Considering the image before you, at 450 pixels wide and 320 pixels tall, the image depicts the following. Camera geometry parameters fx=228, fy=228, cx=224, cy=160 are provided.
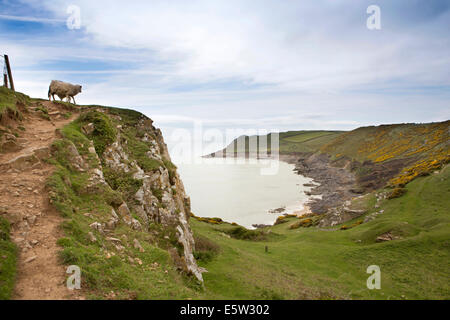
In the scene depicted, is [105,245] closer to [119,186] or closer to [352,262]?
[119,186]

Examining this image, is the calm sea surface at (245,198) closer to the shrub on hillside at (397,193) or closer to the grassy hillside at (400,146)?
the shrub on hillside at (397,193)

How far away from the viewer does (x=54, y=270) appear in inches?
335

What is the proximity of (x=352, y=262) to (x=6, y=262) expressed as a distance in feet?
99.6

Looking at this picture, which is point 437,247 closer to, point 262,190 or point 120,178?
point 120,178

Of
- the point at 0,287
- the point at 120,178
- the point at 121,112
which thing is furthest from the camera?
the point at 121,112

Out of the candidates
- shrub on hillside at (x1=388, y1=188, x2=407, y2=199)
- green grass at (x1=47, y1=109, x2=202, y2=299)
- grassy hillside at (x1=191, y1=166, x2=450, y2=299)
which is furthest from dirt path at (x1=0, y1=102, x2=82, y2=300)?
shrub on hillside at (x1=388, y1=188, x2=407, y2=199)

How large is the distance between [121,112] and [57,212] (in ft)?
82.7

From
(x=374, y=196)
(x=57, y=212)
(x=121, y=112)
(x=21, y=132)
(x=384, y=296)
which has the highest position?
(x=121, y=112)

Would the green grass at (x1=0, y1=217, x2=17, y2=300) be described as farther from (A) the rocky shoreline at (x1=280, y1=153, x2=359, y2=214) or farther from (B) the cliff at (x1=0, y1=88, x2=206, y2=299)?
(A) the rocky shoreline at (x1=280, y1=153, x2=359, y2=214)

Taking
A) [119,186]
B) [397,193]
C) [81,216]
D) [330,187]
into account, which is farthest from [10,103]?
[330,187]


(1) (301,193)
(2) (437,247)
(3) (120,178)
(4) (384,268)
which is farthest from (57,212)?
(1) (301,193)

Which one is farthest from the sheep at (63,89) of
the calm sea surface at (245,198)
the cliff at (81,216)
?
the calm sea surface at (245,198)

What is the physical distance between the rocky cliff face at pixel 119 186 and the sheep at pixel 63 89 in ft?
26.7

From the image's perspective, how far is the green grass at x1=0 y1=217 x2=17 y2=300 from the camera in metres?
7.30
